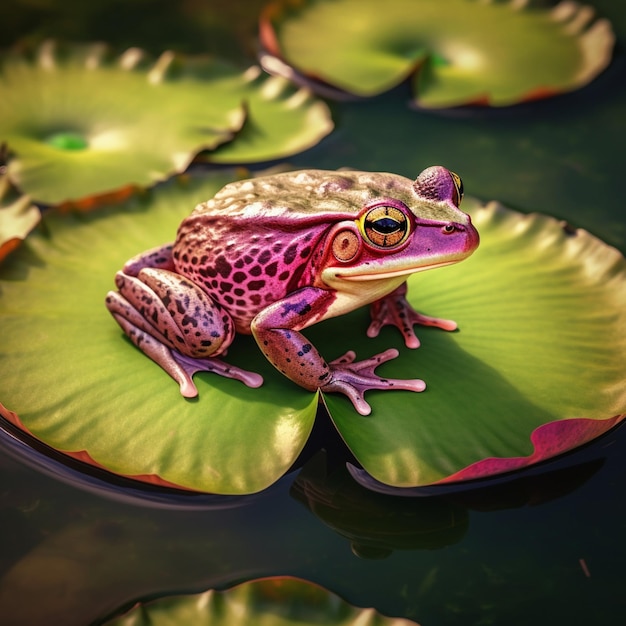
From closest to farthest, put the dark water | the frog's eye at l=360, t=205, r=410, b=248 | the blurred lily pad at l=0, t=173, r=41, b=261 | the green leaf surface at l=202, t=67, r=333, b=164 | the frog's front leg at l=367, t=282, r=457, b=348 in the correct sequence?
the dark water, the frog's eye at l=360, t=205, r=410, b=248, the frog's front leg at l=367, t=282, r=457, b=348, the blurred lily pad at l=0, t=173, r=41, b=261, the green leaf surface at l=202, t=67, r=333, b=164

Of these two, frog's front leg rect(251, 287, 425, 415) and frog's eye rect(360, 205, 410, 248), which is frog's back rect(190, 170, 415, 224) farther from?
frog's front leg rect(251, 287, 425, 415)

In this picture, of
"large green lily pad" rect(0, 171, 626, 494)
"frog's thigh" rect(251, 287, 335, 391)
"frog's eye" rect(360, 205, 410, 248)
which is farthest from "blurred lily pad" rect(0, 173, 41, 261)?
"frog's eye" rect(360, 205, 410, 248)

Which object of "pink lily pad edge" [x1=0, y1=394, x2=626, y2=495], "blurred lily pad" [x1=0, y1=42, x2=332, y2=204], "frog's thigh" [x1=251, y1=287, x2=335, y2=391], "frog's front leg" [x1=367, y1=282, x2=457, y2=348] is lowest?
"pink lily pad edge" [x1=0, y1=394, x2=626, y2=495]

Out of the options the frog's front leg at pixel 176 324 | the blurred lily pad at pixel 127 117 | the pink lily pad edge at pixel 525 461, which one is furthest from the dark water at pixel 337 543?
the blurred lily pad at pixel 127 117

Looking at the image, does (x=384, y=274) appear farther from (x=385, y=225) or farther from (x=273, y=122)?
(x=273, y=122)

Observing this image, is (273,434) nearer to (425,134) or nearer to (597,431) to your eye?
(597,431)
